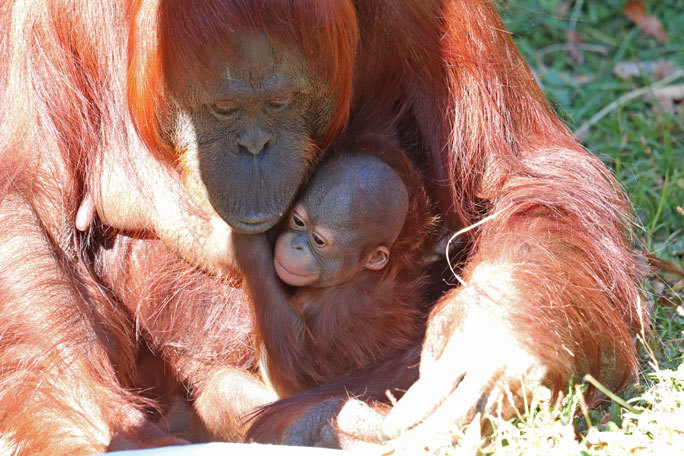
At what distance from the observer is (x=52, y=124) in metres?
2.75

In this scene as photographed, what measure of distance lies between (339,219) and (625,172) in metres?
1.92

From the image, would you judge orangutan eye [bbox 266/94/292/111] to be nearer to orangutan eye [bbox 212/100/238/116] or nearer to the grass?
orangutan eye [bbox 212/100/238/116]

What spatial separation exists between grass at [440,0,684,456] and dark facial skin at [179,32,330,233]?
32.7 inches

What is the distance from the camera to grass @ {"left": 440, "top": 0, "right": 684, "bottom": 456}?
8.07 ft

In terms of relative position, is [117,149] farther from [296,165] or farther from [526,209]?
[526,209]

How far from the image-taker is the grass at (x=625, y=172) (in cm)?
246

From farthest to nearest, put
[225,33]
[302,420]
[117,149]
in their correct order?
1. [117,149]
2. [302,420]
3. [225,33]

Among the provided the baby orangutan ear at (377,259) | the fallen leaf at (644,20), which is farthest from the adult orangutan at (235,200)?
the fallen leaf at (644,20)

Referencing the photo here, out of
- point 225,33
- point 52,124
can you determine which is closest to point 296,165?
point 225,33

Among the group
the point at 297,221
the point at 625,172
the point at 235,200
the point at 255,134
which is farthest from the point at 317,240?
the point at 625,172

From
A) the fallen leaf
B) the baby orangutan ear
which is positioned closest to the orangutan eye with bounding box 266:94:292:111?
the baby orangutan ear

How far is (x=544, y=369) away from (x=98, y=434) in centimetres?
111

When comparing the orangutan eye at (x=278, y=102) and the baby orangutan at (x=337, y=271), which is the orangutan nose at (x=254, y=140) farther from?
the baby orangutan at (x=337, y=271)

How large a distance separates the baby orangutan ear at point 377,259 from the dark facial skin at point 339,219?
0.08 ft
